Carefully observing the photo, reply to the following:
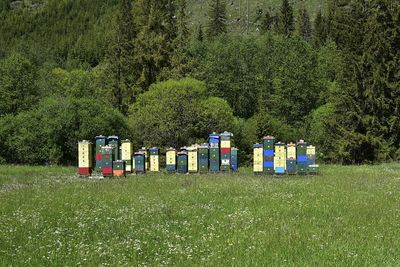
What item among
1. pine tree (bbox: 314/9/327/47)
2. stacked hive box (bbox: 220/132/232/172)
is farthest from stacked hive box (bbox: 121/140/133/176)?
pine tree (bbox: 314/9/327/47)

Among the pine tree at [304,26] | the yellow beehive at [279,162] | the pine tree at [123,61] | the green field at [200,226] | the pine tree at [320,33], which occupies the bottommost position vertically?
the green field at [200,226]

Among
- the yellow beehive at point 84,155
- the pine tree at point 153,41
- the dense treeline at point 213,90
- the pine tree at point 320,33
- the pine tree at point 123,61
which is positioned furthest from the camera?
the pine tree at point 320,33

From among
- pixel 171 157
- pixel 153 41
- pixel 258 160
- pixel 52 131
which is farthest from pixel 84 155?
pixel 153 41

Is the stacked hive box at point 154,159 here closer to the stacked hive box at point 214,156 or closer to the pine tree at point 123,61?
the stacked hive box at point 214,156

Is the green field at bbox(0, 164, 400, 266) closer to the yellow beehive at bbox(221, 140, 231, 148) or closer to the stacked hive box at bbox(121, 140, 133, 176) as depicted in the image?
the yellow beehive at bbox(221, 140, 231, 148)

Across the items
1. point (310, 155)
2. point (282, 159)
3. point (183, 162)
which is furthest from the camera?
point (183, 162)

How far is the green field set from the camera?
911cm

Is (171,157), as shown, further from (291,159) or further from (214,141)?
(291,159)

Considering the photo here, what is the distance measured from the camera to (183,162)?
3117 cm

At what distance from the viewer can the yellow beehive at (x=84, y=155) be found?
93.8ft

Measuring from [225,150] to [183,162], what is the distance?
2883 millimetres

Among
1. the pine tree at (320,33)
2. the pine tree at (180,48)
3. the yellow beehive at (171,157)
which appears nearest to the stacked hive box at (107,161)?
the yellow beehive at (171,157)

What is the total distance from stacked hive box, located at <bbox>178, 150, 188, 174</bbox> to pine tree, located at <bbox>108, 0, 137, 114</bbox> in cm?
3766

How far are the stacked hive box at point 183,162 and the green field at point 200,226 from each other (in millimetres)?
10604
